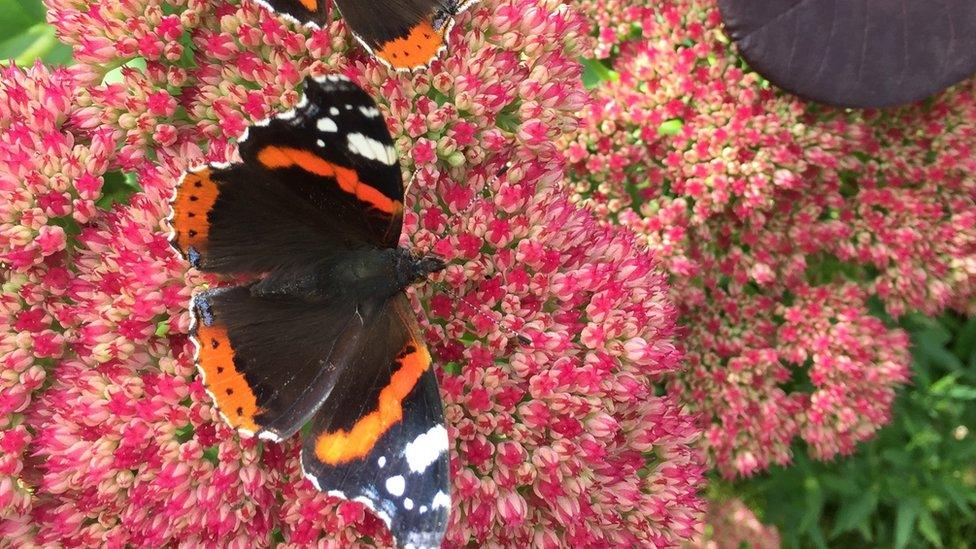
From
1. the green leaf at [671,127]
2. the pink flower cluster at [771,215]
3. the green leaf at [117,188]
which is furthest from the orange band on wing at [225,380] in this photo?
the green leaf at [671,127]

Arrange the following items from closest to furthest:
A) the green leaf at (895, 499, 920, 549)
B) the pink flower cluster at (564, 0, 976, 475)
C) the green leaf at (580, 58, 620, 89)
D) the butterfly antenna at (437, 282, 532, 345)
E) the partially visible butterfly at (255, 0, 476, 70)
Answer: the partially visible butterfly at (255, 0, 476, 70), the butterfly antenna at (437, 282, 532, 345), the pink flower cluster at (564, 0, 976, 475), the green leaf at (580, 58, 620, 89), the green leaf at (895, 499, 920, 549)

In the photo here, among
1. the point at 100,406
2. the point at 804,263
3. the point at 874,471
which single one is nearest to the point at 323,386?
the point at 100,406

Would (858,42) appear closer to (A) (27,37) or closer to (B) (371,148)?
(B) (371,148)

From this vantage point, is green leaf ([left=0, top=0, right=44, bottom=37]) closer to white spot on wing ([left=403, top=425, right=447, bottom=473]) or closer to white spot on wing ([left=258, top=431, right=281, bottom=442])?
white spot on wing ([left=258, top=431, right=281, bottom=442])

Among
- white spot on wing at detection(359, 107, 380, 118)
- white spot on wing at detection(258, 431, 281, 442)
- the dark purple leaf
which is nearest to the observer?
white spot on wing at detection(359, 107, 380, 118)

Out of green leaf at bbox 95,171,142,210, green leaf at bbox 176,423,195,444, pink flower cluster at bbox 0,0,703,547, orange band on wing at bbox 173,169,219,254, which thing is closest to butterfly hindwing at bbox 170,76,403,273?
orange band on wing at bbox 173,169,219,254
